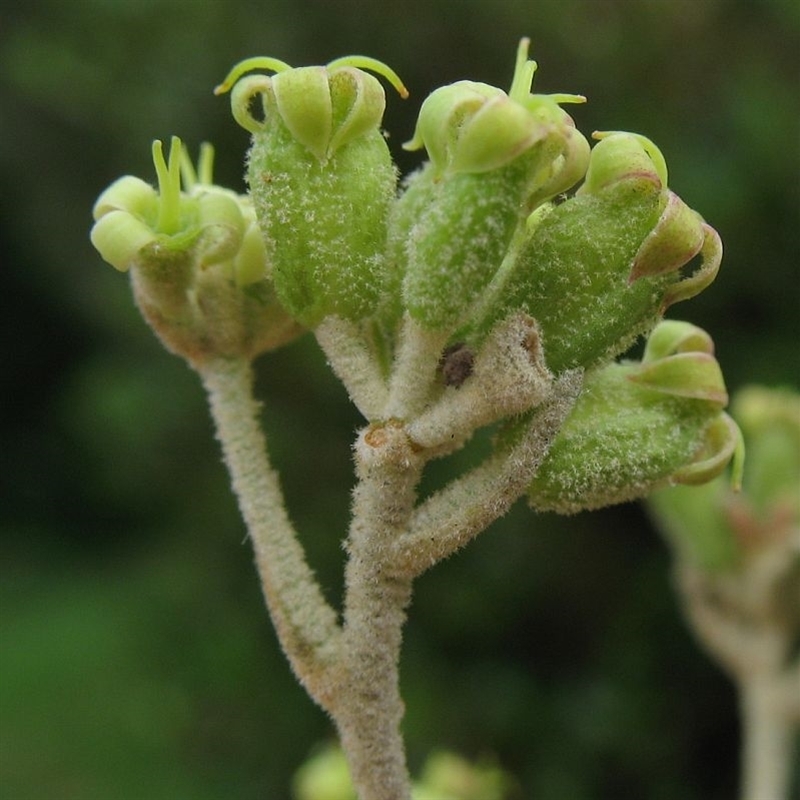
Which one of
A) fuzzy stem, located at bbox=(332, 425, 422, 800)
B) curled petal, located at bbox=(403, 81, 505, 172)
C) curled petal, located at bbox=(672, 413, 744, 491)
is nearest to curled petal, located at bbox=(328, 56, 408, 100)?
curled petal, located at bbox=(403, 81, 505, 172)

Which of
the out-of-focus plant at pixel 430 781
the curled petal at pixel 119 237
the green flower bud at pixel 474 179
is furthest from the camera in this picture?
the out-of-focus plant at pixel 430 781

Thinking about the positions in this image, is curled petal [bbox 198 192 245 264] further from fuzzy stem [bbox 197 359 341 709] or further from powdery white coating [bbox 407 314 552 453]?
powdery white coating [bbox 407 314 552 453]

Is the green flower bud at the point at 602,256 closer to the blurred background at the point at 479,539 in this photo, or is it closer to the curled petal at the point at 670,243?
the curled petal at the point at 670,243

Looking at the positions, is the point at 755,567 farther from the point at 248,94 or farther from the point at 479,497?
the point at 248,94

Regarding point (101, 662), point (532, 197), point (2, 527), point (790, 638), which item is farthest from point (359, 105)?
point (2, 527)

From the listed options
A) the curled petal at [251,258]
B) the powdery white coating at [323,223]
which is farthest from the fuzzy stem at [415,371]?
the curled petal at [251,258]
